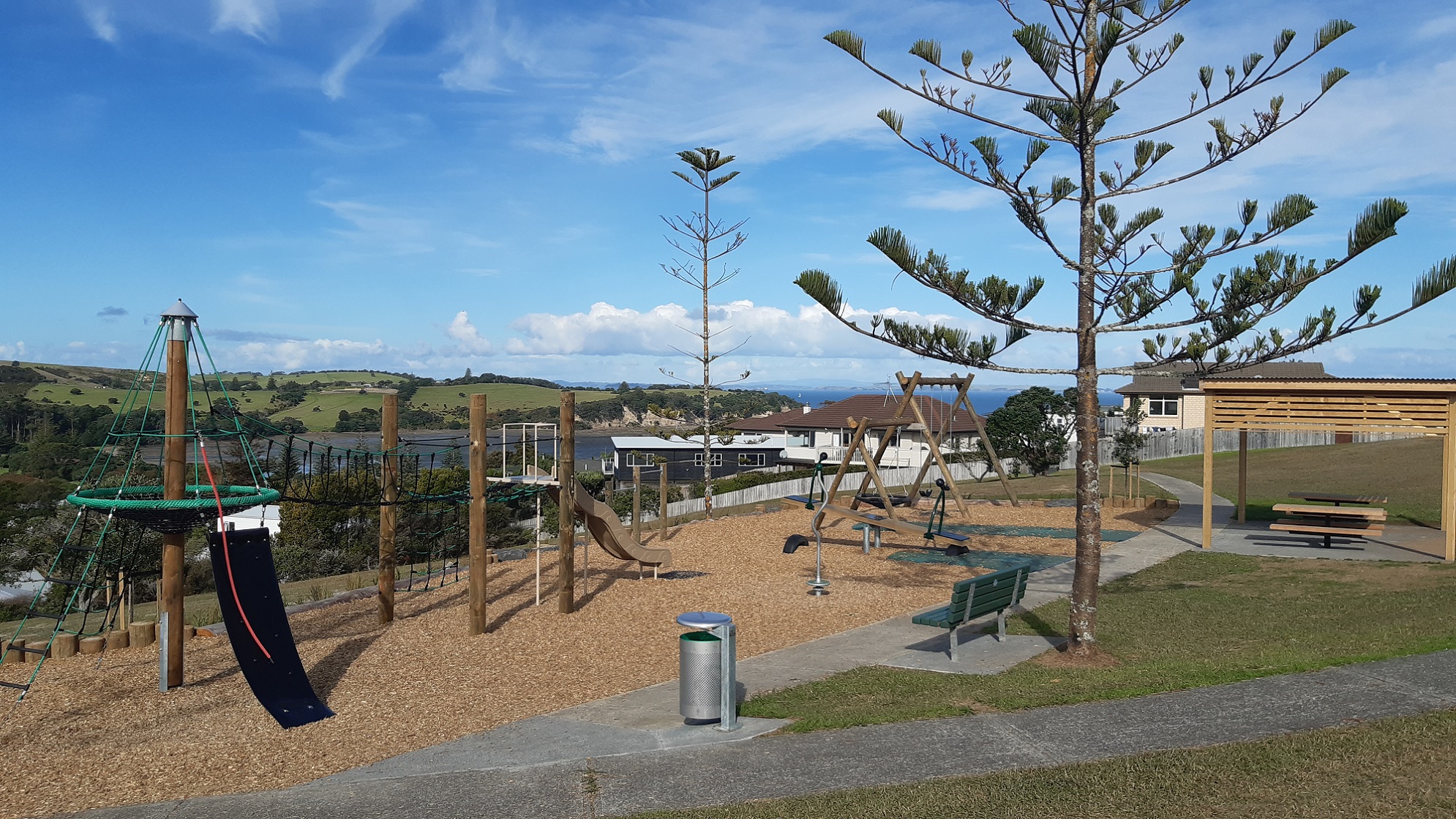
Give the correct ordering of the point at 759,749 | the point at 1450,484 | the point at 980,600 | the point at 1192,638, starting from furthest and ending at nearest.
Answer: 1. the point at 1450,484
2. the point at 1192,638
3. the point at 980,600
4. the point at 759,749

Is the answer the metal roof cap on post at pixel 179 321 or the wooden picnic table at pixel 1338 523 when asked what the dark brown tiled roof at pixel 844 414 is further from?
the metal roof cap on post at pixel 179 321

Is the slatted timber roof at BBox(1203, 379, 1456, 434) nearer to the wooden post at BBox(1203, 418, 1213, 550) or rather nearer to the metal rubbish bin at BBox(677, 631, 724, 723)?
the wooden post at BBox(1203, 418, 1213, 550)

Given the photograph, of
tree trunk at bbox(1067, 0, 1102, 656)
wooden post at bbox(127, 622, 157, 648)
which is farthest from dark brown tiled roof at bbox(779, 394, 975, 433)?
wooden post at bbox(127, 622, 157, 648)

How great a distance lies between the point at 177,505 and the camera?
8.52 metres

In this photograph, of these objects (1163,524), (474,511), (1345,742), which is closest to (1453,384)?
(1163,524)

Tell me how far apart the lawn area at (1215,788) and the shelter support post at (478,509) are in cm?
629

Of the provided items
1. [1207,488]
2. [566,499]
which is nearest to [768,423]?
[1207,488]

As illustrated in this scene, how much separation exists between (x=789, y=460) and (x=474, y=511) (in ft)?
146

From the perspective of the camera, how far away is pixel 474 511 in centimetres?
1144

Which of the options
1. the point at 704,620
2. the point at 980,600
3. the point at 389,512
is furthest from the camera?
the point at 389,512

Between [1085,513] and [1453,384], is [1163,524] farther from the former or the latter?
[1085,513]

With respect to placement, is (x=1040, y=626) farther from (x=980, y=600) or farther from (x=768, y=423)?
(x=768, y=423)

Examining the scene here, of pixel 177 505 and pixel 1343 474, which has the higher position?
pixel 177 505

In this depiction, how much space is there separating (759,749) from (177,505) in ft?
17.9
